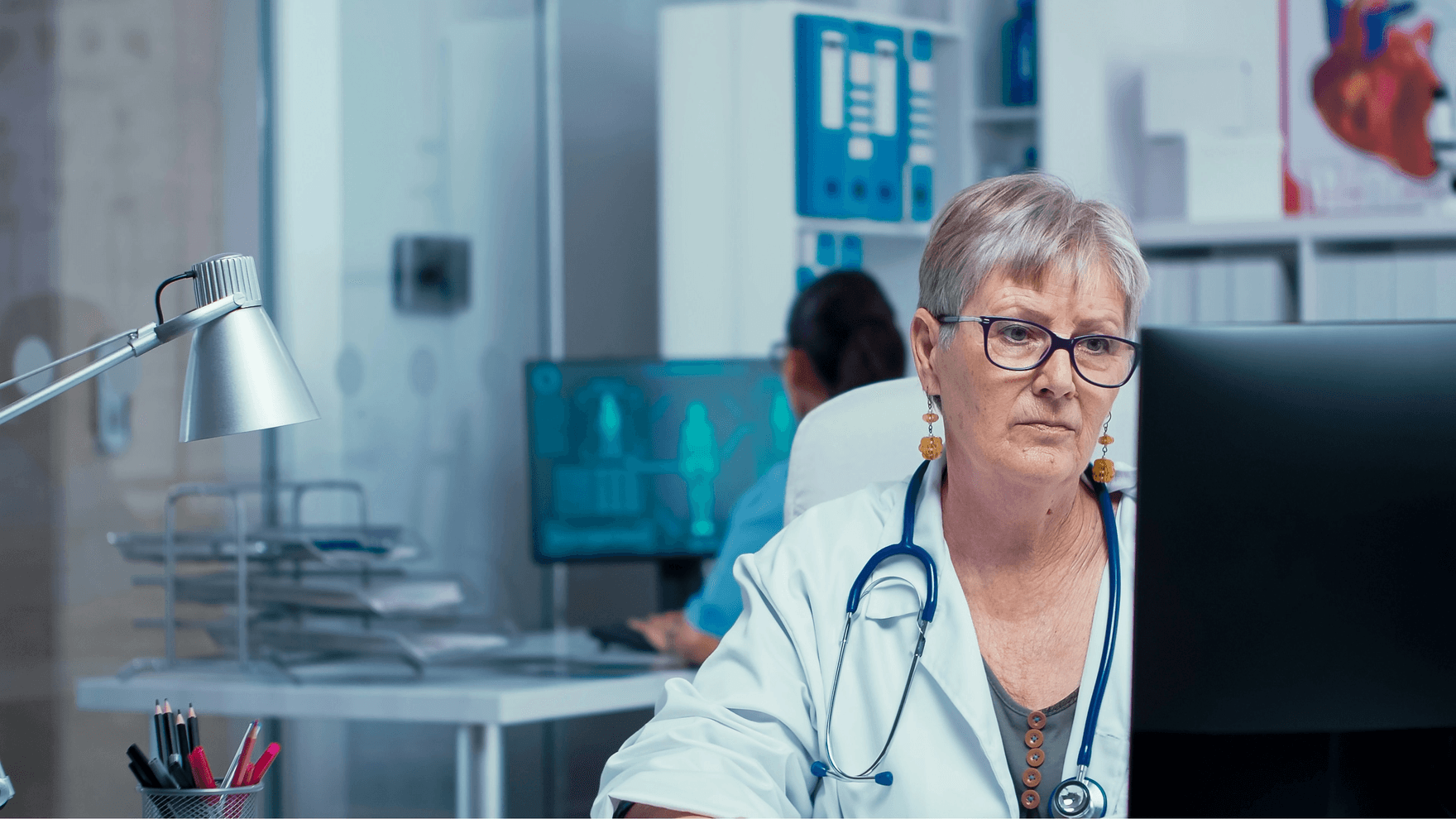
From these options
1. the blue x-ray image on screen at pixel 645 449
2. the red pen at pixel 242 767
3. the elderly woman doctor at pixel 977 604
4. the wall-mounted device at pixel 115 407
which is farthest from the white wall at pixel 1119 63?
the red pen at pixel 242 767

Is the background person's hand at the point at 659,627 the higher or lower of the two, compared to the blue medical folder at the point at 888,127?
lower

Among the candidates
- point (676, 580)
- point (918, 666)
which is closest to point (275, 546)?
point (676, 580)

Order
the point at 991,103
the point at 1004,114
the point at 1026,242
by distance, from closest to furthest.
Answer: the point at 1026,242 → the point at 1004,114 → the point at 991,103

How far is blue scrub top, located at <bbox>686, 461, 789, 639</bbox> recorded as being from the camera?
2.21 m

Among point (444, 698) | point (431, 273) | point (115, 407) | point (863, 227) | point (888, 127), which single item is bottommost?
point (444, 698)

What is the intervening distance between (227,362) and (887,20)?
8.67 ft

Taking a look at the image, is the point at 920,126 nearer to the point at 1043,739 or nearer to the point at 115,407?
the point at 115,407

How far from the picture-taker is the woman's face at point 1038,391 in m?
1.15

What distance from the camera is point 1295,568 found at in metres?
0.71

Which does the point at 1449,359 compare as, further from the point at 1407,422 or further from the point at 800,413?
the point at 800,413

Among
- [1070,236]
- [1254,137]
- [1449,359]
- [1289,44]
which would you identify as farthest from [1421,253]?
[1449,359]

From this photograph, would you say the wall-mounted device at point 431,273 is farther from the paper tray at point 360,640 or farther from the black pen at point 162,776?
the black pen at point 162,776

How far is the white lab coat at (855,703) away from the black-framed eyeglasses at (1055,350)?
181 millimetres

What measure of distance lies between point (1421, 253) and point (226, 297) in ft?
9.77
